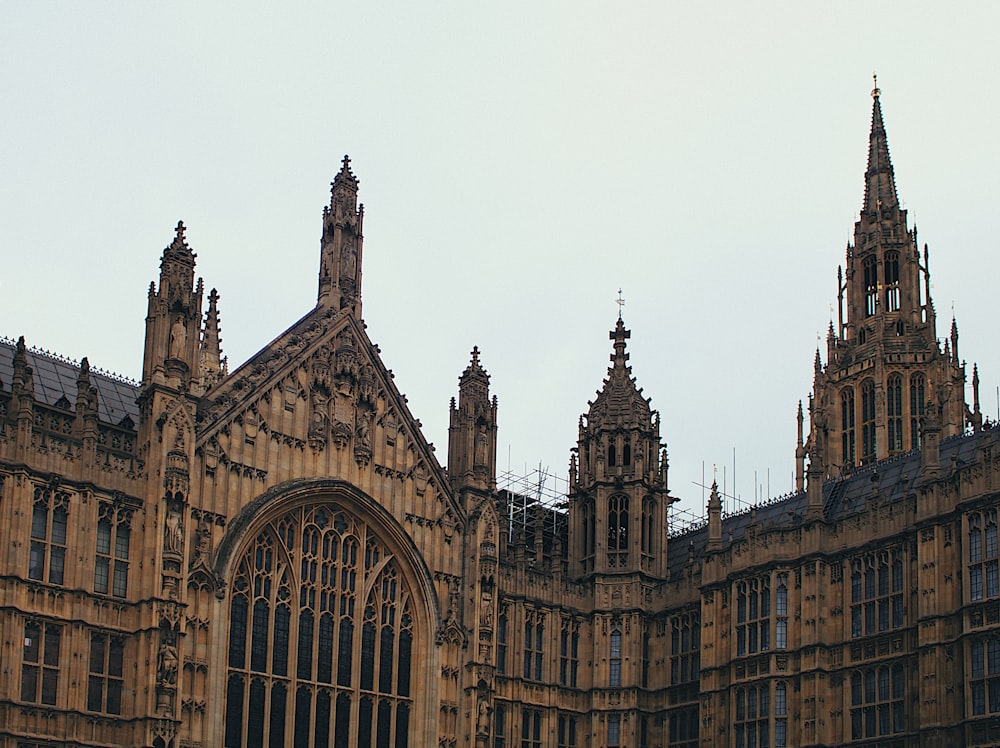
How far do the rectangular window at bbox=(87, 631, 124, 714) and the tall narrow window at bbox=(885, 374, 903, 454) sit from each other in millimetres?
60322

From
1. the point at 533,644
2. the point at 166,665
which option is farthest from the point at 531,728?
the point at 166,665

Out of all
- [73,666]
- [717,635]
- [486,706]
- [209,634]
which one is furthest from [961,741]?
[73,666]

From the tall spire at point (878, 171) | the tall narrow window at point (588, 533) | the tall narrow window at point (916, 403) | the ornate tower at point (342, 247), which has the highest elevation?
the tall spire at point (878, 171)

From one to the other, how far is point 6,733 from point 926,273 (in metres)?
73.3

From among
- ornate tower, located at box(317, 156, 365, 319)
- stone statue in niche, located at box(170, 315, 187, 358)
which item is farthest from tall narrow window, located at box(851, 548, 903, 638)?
stone statue in niche, located at box(170, 315, 187, 358)

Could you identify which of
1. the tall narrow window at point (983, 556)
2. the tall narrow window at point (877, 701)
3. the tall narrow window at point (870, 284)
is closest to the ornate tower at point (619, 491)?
the tall narrow window at point (877, 701)

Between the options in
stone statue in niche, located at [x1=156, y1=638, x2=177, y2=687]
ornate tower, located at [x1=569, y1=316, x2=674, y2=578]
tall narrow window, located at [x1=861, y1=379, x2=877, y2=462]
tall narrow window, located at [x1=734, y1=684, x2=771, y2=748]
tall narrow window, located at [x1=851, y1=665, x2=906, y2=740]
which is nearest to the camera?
stone statue in niche, located at [x1=156, y1=638, x2=177, y2=687]

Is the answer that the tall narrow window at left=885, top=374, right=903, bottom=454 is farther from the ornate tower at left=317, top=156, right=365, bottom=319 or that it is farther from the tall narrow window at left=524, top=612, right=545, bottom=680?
the ornate tower at left=317, top=156, right=365, bottom=319

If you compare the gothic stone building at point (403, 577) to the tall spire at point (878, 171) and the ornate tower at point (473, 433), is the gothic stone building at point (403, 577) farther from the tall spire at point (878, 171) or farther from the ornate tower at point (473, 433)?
the tall spire at point (878, 171)

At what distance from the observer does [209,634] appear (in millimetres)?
51781

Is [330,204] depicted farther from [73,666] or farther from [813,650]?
[813,650]

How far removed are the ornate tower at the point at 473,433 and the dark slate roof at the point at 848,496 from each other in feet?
32.6

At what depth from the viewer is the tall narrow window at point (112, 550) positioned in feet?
165

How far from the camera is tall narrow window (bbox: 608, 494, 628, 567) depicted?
65.8 m
